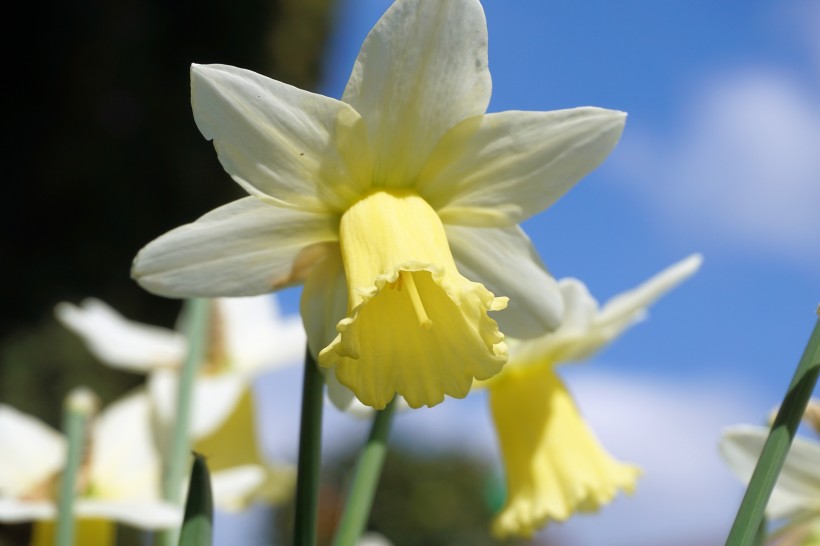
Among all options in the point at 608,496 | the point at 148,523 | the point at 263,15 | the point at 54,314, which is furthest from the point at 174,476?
the point at 263,15

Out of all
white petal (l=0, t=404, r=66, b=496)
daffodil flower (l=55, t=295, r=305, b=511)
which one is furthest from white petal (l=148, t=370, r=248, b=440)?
white petal (l=0, t=404, r=66, b=496)

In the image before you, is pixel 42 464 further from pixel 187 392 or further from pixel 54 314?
pixel 54 314

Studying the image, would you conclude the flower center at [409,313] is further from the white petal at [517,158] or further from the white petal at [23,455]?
the white petal at [23,455]

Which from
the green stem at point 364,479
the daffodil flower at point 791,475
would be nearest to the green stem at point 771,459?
the green stem at point 364,479

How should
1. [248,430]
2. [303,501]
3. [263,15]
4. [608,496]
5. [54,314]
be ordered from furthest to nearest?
1. [263,15]
2. [54,314]
3. [248,430]
4. [608,496]
5. [303,501]

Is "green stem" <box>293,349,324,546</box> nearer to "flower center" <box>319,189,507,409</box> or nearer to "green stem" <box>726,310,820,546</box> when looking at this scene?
"flower center" <box>319,189,507,409</box>

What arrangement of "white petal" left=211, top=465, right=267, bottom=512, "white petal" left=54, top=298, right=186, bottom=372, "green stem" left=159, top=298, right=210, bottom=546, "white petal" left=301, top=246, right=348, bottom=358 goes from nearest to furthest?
"white petal" left=301, top=246, right=348, bottom=358, "green stem" left=159, top=298, right=210, bottom=546, "white petal" left=211, top=465, right=267, bottom=512, "white petal" left=54, top=298, right=186, bottom=372
